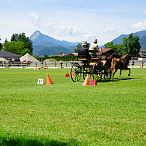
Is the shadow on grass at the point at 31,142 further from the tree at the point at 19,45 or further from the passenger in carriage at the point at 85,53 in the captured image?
the tree at the point at 19,45

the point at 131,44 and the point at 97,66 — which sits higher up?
the point at 131,44

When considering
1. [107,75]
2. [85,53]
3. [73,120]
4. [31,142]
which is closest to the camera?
[31,142]

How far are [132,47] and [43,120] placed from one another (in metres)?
158

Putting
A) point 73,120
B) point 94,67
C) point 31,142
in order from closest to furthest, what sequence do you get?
point 31,142 → point 73,120 → point 94,67

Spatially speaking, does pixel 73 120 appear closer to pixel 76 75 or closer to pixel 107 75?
pixel 76 75

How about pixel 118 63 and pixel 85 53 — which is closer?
pixel 85 53

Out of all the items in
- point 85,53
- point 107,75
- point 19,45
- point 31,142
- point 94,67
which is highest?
point 19,45

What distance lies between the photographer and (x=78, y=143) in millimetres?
7398

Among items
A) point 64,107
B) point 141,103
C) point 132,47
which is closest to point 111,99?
point 141,103

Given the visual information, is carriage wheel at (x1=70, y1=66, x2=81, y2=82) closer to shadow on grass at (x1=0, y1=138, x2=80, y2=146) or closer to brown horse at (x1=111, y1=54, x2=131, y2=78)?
brown horse at (x1=111, y1=54, x2=131, y2=78)

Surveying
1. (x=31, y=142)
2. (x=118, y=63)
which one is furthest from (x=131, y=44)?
(x=31, y=142)

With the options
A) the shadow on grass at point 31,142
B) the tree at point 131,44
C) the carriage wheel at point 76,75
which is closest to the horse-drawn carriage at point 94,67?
the carriage wheel at point 76,75

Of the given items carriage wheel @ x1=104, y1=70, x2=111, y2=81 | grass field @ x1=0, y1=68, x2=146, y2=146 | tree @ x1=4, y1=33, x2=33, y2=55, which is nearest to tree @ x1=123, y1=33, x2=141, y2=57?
tree @ x1=4, y1=33, x2=33, y2=55

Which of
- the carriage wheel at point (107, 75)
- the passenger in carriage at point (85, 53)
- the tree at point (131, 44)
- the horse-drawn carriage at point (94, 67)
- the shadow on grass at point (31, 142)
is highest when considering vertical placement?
the tree at point (131, 44)
